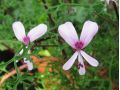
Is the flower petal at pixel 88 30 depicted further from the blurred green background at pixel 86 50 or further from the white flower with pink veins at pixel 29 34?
the blurred green background at pixel 86 50

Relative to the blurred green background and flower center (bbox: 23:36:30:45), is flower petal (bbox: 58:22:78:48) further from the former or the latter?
the blurred green background

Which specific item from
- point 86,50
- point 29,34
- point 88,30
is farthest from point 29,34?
point 86,50

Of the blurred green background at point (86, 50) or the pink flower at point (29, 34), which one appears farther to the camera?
the blurred green background at point (86, 50)

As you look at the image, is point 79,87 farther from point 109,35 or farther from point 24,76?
point 24,76

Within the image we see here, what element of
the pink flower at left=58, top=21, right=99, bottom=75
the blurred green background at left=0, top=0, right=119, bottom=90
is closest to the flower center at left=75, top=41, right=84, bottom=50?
the pink flower at left=58, top=21, right=99, bottom=75

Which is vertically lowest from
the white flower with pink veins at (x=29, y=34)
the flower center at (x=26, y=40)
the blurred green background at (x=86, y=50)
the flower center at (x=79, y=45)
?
the blurred green background at (x=86, y=50)

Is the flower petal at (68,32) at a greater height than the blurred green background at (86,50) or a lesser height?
greater

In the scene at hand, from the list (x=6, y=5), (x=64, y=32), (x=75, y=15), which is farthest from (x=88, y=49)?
(x=6, y=5)

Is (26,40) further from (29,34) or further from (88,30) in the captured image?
(88,30)

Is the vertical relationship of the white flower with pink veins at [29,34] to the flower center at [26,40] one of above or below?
above

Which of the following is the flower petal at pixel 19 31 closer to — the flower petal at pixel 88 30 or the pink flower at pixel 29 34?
the pink flower at pixel 29 34

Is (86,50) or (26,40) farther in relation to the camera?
(86,50)

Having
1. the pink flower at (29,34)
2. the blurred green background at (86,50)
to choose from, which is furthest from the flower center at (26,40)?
the blurred green background at (86,50)
